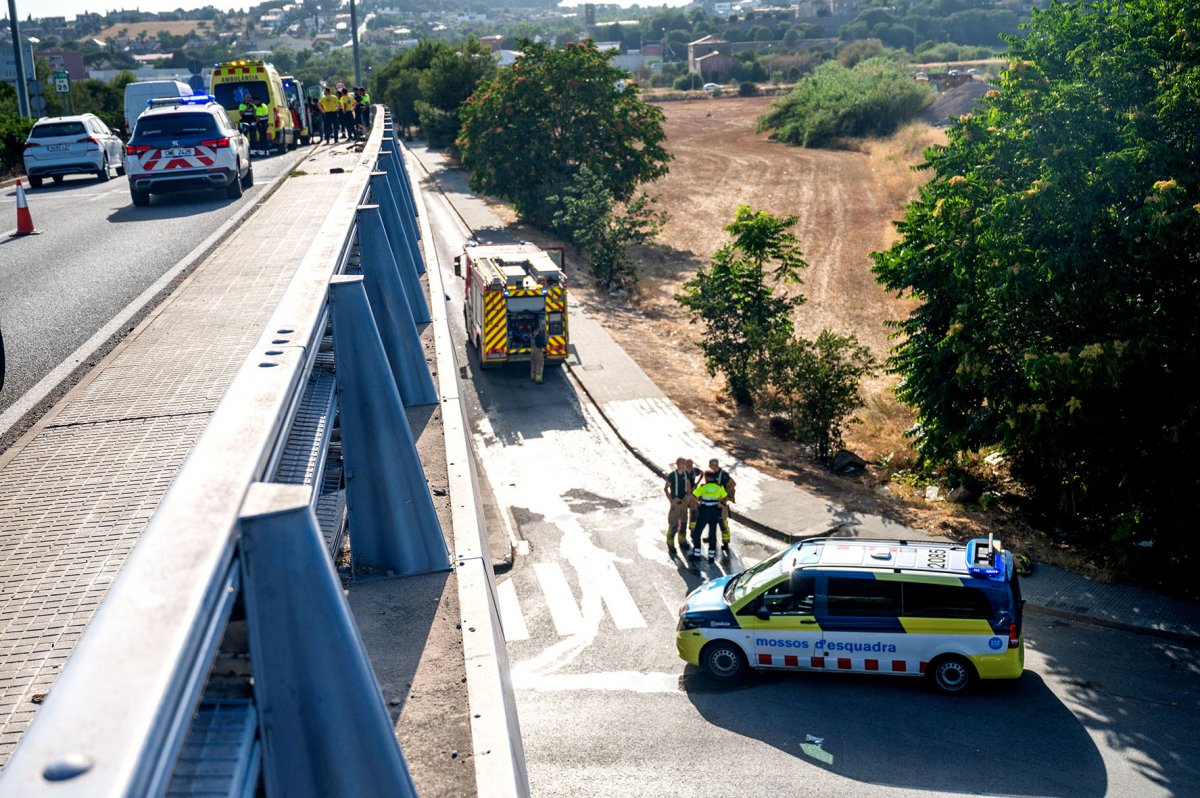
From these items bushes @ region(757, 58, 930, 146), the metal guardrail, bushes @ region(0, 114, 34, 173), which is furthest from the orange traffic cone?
bushes @ region(757, 58, 930, 146)

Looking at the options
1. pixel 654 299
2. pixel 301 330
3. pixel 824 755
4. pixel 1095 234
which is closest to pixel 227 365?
pixel 301 330

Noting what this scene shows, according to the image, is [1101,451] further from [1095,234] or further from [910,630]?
[910,630]

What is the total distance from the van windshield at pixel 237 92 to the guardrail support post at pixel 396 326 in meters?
28.8

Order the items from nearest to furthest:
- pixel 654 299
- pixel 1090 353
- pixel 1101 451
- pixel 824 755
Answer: pixel 824 755, pixel 1090 353, pixel 1101 451, pixel 654 299

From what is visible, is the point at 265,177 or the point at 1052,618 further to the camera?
the point at 265,177

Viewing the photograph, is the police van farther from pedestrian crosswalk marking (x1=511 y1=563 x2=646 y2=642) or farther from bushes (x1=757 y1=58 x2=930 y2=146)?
bushes (x1=757 y1=58 x2=930 y2=146)

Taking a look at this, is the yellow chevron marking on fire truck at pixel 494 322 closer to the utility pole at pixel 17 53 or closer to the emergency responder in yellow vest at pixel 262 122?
the emergency responder in yellow vest at pixel 262 122

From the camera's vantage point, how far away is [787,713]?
498 inches

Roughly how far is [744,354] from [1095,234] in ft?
35.2

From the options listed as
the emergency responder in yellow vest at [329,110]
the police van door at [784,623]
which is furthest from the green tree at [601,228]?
the police van door at [784,623]

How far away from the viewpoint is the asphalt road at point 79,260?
10.5 metres

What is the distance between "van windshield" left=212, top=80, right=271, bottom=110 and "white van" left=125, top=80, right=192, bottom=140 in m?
0.95

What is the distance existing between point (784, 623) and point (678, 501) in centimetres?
383

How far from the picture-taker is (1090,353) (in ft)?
47.4
